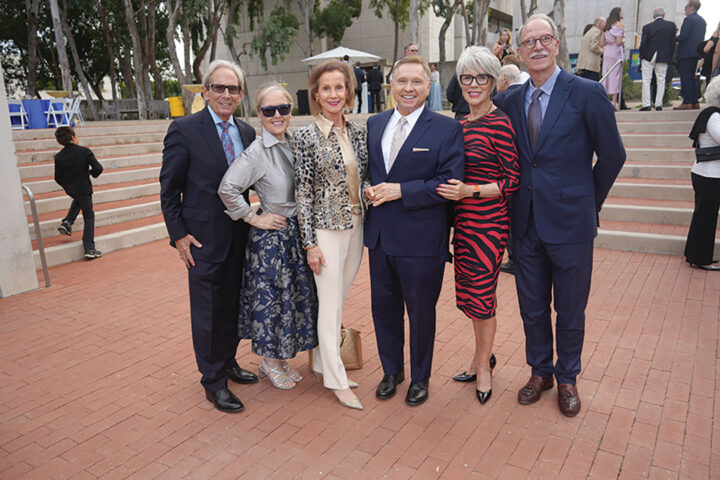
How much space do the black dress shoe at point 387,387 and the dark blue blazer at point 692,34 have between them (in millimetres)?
10075

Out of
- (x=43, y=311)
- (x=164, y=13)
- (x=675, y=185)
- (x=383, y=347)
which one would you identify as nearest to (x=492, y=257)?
(x=383, y=347)

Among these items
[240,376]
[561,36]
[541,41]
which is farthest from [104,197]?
[561,36]

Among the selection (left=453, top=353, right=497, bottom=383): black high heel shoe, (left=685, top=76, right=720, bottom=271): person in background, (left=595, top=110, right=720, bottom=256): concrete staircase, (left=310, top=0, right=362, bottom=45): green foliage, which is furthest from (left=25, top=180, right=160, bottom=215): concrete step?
(left=310, top=0, right=362, bottom=45): green foliage

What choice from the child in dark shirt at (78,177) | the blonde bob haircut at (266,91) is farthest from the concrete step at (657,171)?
the child in dark shirt at (78,177)

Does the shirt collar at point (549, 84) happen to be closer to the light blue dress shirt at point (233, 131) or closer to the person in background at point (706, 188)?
the light blue dress shirt at point (233, 131)

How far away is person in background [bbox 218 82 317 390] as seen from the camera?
3.22 m

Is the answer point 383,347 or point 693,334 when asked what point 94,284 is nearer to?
point 383,347

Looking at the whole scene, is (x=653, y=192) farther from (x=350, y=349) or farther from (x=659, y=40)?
(x=350, y=349)

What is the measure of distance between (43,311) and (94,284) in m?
0.85

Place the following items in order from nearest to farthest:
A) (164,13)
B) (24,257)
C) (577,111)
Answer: (577,111) < (24,257) < (164,13)

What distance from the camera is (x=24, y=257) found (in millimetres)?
5910

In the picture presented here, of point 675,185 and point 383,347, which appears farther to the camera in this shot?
point 675,185

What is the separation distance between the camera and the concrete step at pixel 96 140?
1064 cm

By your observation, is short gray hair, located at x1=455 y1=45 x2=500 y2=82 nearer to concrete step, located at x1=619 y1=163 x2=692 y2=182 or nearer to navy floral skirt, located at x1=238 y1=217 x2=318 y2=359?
navy floral skirt, located at x1=238 y1=217 x2=318 y2=359
